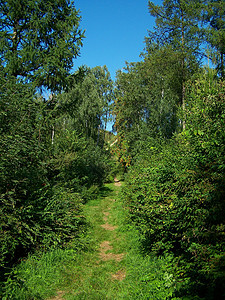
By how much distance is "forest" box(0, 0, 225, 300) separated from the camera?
404cm

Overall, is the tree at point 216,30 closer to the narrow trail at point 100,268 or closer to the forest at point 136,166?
the forest at point 136,166

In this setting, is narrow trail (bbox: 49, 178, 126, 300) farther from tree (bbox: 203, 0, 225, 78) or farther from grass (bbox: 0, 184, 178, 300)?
tree (bbox: 203, 0, 225, 78)

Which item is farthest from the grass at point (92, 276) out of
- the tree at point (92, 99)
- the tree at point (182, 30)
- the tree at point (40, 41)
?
the tree at point (92, 99)

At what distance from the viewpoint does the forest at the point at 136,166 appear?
13.3ft

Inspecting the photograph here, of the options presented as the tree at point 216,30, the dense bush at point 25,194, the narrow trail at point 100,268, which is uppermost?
the tree at point 216,30

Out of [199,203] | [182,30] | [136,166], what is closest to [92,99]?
[182,30]

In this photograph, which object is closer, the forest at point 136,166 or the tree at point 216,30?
the forest at point 136,166

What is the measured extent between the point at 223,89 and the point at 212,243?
9.40ft

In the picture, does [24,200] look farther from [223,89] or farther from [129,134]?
[129,134]

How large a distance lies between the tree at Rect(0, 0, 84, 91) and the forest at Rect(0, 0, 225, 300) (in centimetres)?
5

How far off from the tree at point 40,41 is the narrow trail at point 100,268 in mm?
7709

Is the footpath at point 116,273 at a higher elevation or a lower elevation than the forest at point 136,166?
lower

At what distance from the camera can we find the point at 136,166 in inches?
397

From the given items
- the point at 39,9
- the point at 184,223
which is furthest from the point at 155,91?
the point at 184,223
